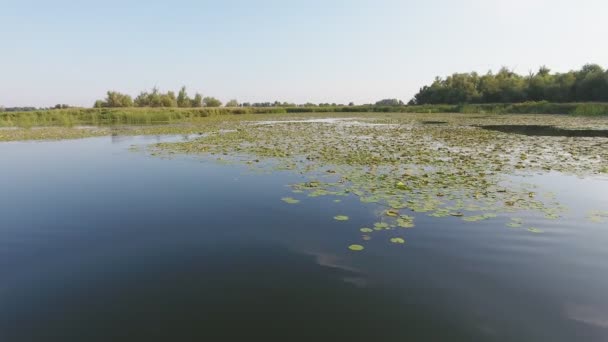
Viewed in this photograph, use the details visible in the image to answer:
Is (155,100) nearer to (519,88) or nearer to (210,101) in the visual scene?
(210,101)

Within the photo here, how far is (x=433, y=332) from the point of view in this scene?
3234mm

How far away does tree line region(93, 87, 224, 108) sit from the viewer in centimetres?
6494

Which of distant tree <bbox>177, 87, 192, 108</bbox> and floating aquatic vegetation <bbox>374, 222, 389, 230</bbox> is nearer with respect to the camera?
floating aquatic vegetation <bbox>374, 222, 389, 230</bbox>

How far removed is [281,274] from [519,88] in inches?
2609

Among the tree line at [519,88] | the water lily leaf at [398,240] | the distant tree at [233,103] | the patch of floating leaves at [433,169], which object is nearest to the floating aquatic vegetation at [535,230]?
the patch of floating leaves at [433,169]

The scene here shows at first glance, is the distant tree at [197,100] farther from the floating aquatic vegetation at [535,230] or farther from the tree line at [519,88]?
the floating aquatic vegetation at [535,230]

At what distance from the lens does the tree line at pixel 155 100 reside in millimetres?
64938

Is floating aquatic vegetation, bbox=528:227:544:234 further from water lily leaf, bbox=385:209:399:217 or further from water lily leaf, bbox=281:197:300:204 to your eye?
water lily leaf, bbox=281:197:300:204

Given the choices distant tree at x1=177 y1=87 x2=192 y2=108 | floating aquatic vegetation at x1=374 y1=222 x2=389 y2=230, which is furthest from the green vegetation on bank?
floating aquatic vegetation at x1=374 y1=222 x2=389 y2=230

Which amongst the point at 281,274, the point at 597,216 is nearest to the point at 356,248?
the point at 281,274

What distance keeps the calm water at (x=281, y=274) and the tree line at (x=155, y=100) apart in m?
65.6

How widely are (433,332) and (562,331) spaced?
4.03 feet

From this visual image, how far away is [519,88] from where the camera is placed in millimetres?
57312

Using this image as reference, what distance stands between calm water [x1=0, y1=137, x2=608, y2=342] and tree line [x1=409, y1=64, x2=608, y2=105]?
53021 millimetres
